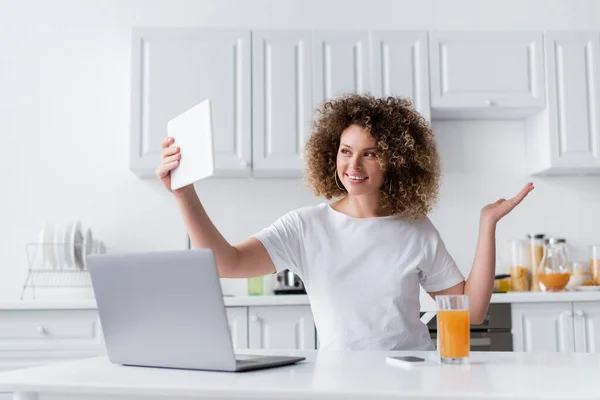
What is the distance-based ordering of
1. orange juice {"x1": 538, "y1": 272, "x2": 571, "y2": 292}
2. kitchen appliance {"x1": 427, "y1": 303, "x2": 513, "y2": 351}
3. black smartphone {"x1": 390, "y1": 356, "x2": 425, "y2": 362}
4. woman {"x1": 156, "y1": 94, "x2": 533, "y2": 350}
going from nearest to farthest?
black smartphone {"x1": 390, "y1": 356, "x2": 425, "y2": 362}, woman {"x1": 156, "y1": 94, "x2": 533, "y2": 350}, kitchen appliance {"x1": 427, "y1": 303, "x2": 513, "y2": 351}, orange juice {"x1": 538, "y1": 272, "x2": 571, "y2": 292}

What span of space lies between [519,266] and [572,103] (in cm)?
78

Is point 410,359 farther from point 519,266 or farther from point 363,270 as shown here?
point 519,266

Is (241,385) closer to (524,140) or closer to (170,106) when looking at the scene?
(170,106)

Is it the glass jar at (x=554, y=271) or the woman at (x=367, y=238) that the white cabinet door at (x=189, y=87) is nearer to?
the woman at (x=367, y=238)

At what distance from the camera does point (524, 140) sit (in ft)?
11.9

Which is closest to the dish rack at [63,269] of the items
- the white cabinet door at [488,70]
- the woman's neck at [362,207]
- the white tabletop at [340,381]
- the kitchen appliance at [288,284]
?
the kitchen appliance at [288,284]

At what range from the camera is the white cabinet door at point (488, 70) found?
10.9 feet

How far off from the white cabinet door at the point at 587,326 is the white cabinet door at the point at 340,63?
128cm

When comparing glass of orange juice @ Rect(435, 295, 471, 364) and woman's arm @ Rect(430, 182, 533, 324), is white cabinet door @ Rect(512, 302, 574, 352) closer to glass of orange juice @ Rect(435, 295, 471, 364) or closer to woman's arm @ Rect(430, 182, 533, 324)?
woman's arm @ Rect(430, 182, 533, 324)

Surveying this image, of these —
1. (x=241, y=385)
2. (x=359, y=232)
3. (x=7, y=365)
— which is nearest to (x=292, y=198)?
(x=7, y=365)

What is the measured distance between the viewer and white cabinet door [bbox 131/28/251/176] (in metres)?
3.19

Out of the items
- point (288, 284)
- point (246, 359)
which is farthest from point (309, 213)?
point (288, 284)

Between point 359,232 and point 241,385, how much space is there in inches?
34.5

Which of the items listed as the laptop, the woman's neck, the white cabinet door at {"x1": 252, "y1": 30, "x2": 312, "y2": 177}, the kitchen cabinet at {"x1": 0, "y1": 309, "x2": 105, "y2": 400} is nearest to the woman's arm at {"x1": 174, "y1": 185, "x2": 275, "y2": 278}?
the woman's neck
